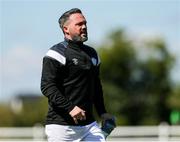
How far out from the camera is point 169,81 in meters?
47.5

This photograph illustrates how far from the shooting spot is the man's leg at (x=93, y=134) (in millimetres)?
7230

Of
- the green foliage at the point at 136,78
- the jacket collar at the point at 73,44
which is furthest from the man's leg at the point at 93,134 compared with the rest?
the green foliage at the point at 136,78

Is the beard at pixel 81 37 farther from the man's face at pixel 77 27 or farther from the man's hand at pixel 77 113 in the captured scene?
the man's hand at pixel 77 113

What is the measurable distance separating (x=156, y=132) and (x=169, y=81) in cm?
2689

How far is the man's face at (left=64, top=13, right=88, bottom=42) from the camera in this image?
7.19 metres

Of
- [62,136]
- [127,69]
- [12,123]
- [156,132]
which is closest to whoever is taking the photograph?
[62,136]

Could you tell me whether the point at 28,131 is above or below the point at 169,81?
above

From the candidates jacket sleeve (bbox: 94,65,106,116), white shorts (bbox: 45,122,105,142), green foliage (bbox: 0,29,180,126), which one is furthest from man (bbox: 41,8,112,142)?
green foliage (bbox: 0,29,180,126)

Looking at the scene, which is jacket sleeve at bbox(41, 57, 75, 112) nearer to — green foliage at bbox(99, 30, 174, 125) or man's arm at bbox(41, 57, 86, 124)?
man's arm at bbox(41, 57, 86, 124)

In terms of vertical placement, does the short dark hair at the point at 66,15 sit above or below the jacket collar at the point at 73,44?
above

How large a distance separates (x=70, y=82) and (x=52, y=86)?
0.71 ft

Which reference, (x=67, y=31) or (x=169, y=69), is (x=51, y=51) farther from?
(x=169, y=69)

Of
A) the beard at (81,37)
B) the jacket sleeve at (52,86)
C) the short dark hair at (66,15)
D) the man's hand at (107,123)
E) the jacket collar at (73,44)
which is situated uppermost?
the short dark hair at (66,15)

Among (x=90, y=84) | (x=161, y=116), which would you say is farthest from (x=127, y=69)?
(x=90, y=84)
